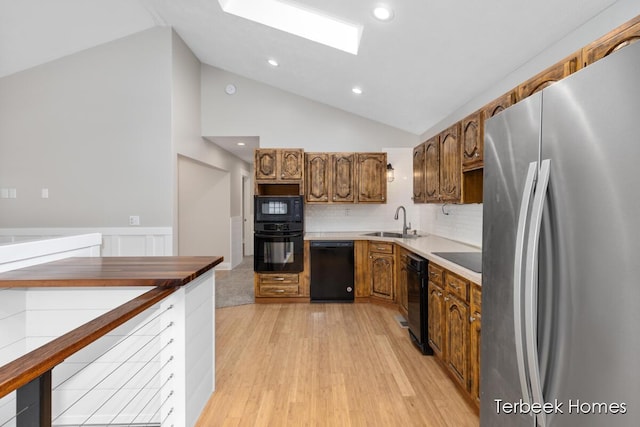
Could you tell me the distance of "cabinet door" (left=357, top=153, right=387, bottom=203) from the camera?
4297 mm

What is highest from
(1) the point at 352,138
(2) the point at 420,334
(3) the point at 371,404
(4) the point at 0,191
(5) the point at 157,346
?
(1) the point at 352,138

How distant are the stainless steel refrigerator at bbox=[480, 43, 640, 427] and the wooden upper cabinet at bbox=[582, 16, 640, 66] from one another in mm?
353

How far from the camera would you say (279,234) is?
13.2ft

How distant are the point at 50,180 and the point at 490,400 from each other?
471 centimetres

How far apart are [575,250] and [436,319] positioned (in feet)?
5.84

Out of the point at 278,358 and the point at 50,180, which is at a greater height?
the point at 50,180

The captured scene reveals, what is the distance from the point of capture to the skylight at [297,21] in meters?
2.91

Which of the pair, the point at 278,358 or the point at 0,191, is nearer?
the point at 278,358

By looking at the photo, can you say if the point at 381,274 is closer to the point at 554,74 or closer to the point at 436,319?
the point at 436,319

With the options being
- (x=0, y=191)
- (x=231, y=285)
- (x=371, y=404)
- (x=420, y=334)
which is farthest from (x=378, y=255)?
(x=0, y=191)

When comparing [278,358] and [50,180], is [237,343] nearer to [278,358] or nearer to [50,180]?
[278,358]

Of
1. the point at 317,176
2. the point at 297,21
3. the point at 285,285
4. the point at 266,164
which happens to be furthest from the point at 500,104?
the point at 285,285

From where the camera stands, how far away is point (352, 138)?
15.3ft

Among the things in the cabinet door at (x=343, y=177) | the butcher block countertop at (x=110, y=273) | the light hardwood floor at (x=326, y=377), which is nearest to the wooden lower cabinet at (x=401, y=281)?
the light hardwood floor at (x=326, y=377)
